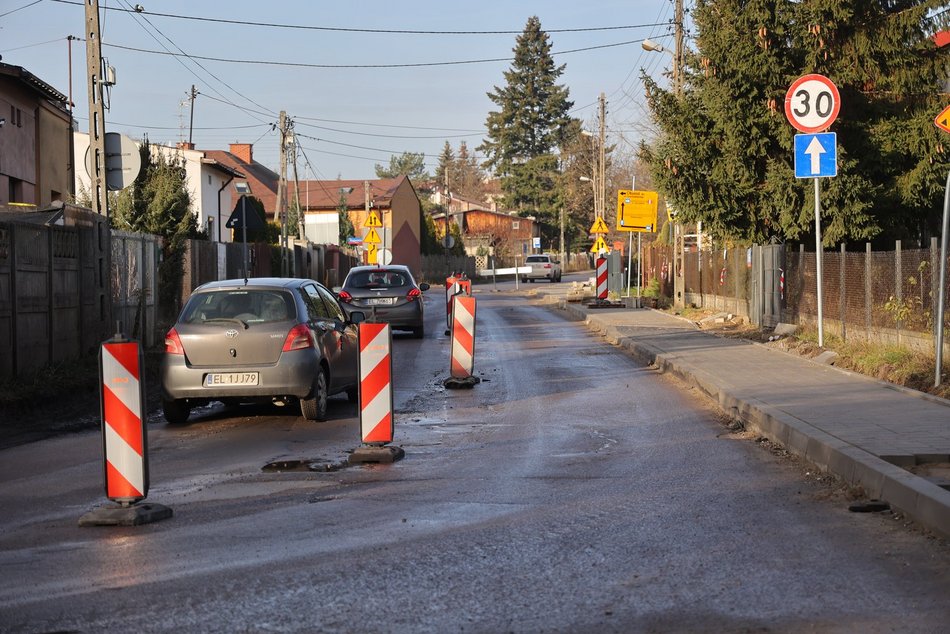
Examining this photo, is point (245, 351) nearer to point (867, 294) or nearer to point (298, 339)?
point (298, 339)

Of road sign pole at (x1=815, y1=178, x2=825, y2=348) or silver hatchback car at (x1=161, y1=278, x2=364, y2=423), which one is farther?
road sign pole at (x1=815, y1=178, x2=825, y2=348)

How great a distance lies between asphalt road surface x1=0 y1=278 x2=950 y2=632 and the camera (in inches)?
188

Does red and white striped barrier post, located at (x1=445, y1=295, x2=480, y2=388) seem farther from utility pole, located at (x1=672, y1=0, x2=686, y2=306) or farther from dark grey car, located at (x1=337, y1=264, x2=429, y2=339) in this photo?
utility pole, located at (x1=672, y1=0, x2=686, y2=306)

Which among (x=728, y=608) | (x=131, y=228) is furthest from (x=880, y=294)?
(x=131, y=228)

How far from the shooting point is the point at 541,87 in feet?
329

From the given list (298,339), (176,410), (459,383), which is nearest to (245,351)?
(298,339)

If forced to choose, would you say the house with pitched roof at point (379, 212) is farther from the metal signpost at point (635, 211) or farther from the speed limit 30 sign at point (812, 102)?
the speed limit 30 sign at point (812, 102)

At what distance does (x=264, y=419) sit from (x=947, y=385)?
7.06m

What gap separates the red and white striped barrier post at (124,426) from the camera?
6.91 meters

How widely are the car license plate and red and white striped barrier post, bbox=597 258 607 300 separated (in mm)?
21671

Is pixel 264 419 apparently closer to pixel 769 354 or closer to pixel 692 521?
pixel 692 521

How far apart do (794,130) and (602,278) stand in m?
12.2

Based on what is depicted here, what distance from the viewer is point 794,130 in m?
20.5

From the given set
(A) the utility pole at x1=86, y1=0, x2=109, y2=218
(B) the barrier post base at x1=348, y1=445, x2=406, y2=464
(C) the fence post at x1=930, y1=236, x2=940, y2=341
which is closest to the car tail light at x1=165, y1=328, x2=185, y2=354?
(B) the barrier post base at x1=348, y1=445, x2=406, y2=464
